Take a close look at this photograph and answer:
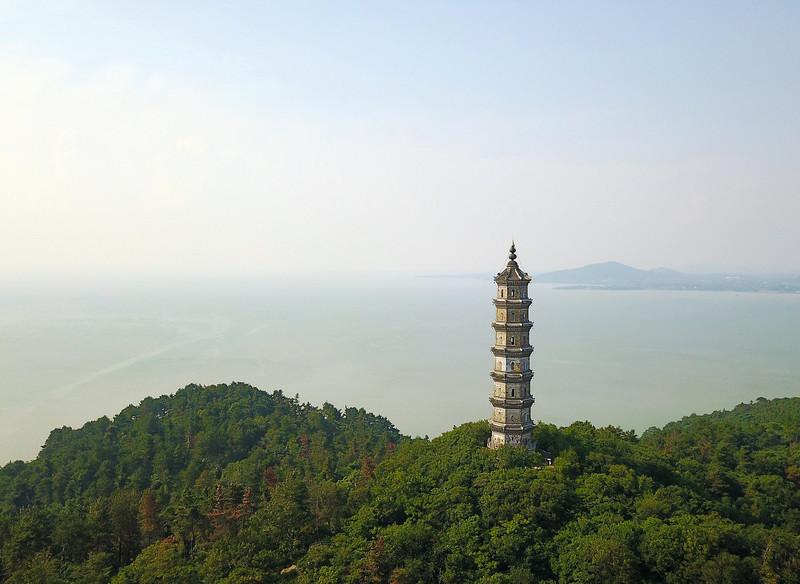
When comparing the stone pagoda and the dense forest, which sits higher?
the stone pagoda

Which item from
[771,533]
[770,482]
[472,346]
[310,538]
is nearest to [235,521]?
[310,538]

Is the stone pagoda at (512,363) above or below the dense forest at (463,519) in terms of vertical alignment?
above

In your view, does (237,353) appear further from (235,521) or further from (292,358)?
(235,521)

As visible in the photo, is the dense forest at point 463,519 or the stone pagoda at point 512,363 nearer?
the dense forest at point 463,519

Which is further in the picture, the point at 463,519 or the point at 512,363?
the point at 512,363

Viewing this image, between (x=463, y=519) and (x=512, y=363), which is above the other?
(x=512, y=363)
